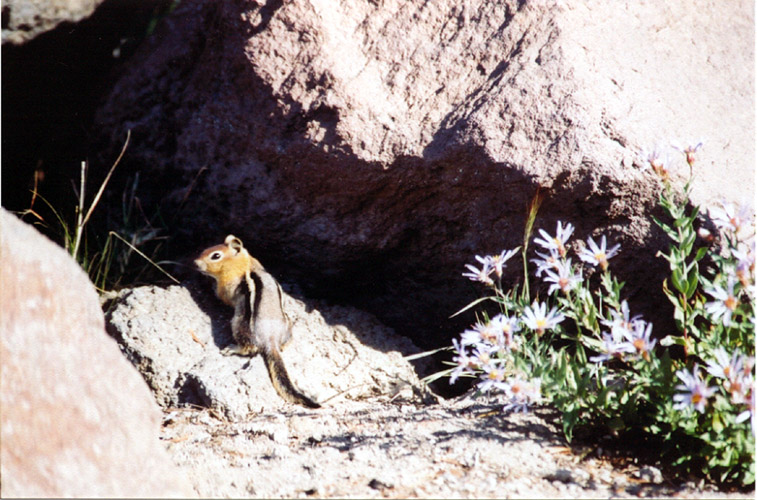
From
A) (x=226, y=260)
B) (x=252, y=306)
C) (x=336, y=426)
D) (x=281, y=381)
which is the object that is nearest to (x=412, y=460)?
(x=336, y=426)

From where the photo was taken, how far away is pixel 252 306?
4629mm

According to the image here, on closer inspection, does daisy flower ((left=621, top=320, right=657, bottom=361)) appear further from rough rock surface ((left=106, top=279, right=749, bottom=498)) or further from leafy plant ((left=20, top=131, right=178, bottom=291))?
leafy plant ((left=20, top=131, right=178, bottom=291))

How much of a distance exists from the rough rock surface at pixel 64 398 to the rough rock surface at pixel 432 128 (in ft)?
6.66

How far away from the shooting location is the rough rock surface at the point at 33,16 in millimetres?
4914

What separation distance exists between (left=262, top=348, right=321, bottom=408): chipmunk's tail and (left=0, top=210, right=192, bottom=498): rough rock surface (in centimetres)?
165

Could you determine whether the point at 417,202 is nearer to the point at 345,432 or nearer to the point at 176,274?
the point at 345,432

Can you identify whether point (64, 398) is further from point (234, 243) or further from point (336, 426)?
point (234, 243)

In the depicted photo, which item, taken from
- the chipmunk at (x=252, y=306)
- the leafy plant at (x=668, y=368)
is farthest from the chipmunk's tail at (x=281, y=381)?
the leafy plant at (x=668, y=368)

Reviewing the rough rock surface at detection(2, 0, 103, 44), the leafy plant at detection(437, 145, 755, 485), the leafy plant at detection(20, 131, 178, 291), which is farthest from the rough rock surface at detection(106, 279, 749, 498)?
the rough rock surface at detection(2, 0, 103, 44)

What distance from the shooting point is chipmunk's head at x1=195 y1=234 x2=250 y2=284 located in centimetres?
475

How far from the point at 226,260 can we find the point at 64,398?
2.36m

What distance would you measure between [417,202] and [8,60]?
10.2 feet

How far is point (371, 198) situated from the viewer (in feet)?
14.4

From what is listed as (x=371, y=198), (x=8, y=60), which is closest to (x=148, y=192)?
(x=8, y=60)
